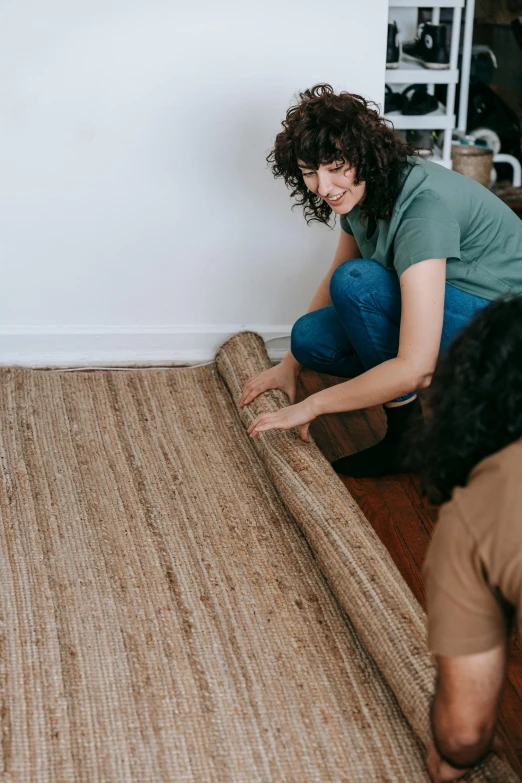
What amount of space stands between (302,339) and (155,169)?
64cm

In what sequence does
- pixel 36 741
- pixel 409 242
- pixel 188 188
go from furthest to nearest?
pixel 188 188
pixel 409 242
pixel 36 741

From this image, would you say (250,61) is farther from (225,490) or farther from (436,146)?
(436,146)

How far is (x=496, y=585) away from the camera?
0.82m

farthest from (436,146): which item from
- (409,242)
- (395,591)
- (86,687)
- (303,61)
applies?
(86,687)

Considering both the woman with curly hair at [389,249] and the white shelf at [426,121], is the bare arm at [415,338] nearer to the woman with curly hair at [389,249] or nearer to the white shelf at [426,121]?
the woman with curly hair at [389,249]

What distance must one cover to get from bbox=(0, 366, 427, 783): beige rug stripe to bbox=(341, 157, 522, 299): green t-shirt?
554 mm

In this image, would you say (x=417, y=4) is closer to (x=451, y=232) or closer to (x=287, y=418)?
(x=451, y=232)

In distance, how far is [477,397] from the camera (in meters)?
0.85

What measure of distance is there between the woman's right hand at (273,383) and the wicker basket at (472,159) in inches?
65.5

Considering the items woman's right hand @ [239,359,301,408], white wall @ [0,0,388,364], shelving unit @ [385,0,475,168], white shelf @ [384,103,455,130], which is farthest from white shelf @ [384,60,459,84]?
woman's right hand @ [239,359,301,408]

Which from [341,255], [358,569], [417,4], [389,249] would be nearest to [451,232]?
[389,249]

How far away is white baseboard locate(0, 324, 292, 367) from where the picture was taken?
239cm

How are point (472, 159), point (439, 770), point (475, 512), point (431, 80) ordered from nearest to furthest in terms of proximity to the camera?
point (475, 512), point (439, 770), point (431, 80), point (472, 159)

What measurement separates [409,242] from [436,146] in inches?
71.9
